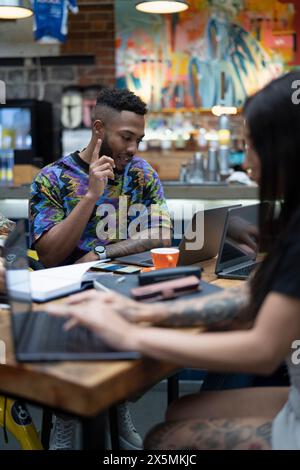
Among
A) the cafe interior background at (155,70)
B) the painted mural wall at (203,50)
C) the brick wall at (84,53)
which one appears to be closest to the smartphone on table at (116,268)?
the cafe interior background at (155,70)

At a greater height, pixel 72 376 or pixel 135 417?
pixel 72 376

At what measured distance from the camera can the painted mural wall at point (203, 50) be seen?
6738 mm

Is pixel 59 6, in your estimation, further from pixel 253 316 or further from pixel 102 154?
pixel 253 316

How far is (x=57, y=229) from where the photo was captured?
2.16 metres

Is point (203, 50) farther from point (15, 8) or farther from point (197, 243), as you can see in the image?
point (197, 243)

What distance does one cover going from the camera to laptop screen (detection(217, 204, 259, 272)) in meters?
1.86

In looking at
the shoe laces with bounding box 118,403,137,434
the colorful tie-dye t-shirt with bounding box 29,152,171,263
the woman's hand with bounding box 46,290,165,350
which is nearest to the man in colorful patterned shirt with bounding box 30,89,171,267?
the colorful tie-dye t-shirt with bounding box 29,152,171,263

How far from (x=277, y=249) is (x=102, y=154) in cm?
130

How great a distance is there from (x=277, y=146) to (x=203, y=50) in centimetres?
604

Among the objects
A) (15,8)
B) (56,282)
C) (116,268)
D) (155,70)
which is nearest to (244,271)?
(116,268)

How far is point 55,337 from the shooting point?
3.81 feet

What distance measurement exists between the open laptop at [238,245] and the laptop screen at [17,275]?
0.69m

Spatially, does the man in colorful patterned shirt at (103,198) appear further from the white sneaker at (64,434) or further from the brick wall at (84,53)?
the brick wall at (84,53)

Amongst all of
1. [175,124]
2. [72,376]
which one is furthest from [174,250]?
[175,124]
